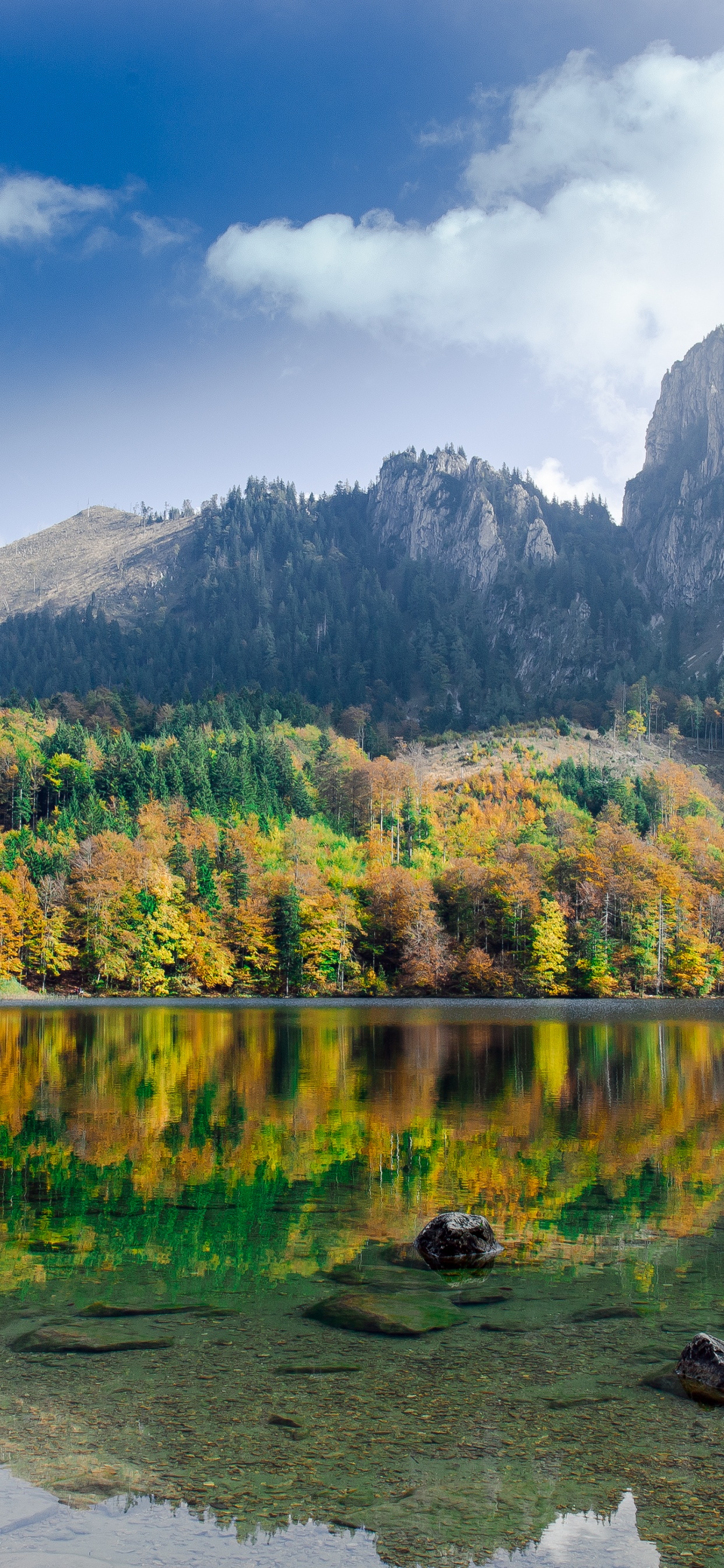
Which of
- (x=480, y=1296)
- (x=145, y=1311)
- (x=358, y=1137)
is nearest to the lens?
(x=145, y=1311)

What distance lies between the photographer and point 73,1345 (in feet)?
35.2

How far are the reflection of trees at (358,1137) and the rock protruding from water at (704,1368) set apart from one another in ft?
16.2

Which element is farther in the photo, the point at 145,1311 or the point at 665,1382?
the point at 145,1311

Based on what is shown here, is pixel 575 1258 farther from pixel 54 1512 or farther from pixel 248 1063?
pixel 248 1063

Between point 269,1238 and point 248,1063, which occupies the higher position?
point 269,1238

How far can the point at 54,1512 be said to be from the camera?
7.55 metres

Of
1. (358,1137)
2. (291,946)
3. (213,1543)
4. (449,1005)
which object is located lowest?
(449,1005)

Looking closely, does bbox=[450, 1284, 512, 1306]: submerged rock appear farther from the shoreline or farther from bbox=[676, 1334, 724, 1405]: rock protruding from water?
the shoreline

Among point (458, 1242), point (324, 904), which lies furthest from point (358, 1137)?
point (324, 904)

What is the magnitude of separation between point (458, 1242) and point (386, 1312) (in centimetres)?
238

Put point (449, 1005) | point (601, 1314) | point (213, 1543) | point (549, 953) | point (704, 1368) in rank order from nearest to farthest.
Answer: point (213, 1543) < point (704, 1368) < point (601, 1314) < point (449, 1005) < point (549, 953)

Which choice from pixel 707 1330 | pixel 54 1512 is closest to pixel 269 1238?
pixel 707 1330

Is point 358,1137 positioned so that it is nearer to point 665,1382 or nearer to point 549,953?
point 665,1382

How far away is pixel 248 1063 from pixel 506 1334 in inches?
1156
